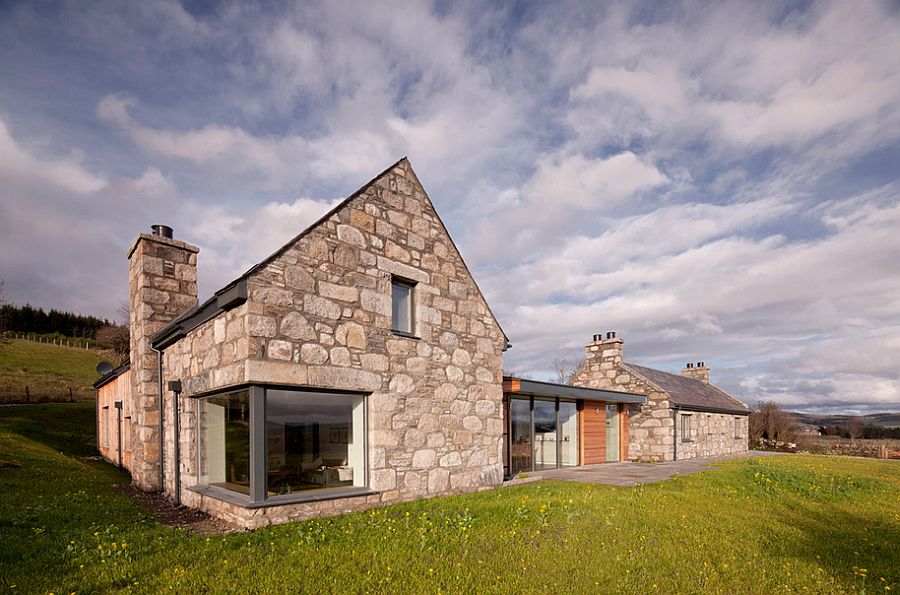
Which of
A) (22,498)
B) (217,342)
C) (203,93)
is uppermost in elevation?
(203,93)

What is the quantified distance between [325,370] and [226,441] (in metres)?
2.09

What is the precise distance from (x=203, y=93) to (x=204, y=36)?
1283 mm

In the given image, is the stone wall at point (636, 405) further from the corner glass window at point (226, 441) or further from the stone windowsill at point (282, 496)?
the corner glass window at point (226, 441)

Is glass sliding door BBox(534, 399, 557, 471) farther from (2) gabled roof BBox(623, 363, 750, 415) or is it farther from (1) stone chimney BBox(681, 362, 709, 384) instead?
(1) stone chimney BBox(681, 362, 709, 384)

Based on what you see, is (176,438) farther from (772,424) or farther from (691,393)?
(772,424)

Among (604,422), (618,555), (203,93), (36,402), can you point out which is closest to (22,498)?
(203,93)

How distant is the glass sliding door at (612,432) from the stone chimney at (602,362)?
2029 millimetres

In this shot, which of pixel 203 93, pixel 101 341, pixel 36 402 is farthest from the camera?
pixel 101 341

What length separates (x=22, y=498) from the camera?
319 inches

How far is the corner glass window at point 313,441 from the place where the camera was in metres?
7.34

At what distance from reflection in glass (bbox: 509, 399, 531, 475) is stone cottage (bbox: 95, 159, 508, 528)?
11.7 ft

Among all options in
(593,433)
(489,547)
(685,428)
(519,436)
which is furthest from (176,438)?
(685,428)

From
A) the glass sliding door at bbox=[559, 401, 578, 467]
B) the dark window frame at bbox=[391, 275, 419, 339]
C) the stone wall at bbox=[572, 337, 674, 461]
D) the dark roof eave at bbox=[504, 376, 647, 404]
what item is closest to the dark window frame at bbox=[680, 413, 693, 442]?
the stone wall at bbox=[572, 337, 674, 461]

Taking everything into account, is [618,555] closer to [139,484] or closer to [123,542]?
[123,542]
